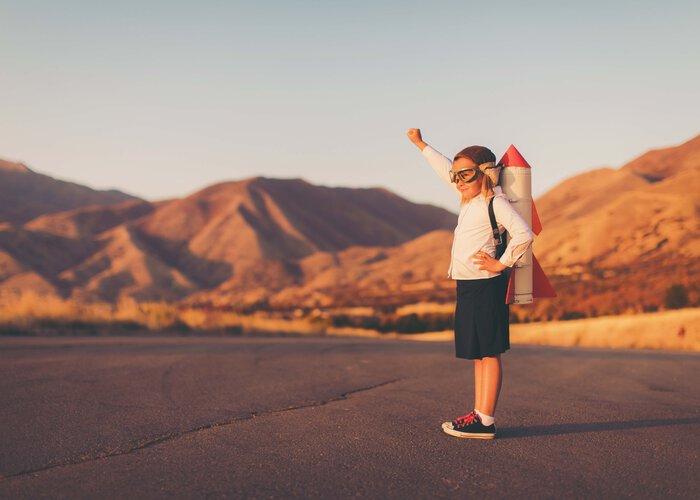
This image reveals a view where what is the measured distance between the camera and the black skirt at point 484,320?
16.3ft

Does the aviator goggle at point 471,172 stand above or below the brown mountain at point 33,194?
below

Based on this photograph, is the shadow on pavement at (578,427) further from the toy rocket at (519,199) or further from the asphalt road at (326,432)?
the toy rocket at (519,199)

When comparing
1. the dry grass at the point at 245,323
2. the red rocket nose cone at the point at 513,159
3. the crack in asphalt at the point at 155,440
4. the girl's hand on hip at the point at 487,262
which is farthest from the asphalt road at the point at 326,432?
the dry grass at the point at 245,323

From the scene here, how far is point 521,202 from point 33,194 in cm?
15701

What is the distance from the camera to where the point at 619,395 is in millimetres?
7113

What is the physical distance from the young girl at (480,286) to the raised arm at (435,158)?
0.28m

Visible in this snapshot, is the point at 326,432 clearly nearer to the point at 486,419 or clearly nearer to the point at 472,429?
the point at 472,429


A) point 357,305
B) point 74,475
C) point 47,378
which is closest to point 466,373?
point 47,378

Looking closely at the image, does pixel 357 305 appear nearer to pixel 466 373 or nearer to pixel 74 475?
pixel 466 373

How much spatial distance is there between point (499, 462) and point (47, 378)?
517cm

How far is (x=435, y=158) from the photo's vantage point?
18.4 ft

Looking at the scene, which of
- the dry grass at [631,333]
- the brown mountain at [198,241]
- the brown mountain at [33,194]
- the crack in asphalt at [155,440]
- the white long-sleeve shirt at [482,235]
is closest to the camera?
the crack in asphalt at [155,440]

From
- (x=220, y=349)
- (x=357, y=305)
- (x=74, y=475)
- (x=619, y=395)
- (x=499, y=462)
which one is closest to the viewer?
(x=74, y=475)

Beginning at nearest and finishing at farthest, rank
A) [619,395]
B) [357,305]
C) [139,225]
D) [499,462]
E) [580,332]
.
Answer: [499,462], [619,395], [580,332], [357,305], [139,225]
